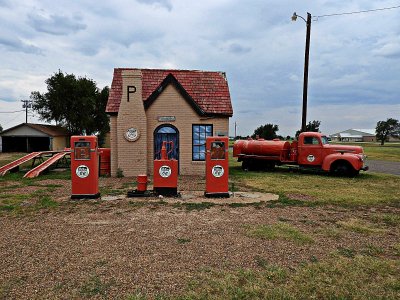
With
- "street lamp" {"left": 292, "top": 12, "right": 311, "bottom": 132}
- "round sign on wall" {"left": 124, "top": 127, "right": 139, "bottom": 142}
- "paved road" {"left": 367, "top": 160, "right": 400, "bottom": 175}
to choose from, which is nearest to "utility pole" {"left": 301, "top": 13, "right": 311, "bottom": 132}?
"street lamp" {"left": 292, "top": 12, "right": 311, "bottom": 132}

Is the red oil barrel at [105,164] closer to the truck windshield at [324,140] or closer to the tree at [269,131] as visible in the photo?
the truck windshield at [324,140]

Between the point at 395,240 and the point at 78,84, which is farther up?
the point at 78,84

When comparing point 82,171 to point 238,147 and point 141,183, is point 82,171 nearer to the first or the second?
point 141,183

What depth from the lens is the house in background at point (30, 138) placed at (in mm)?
36094

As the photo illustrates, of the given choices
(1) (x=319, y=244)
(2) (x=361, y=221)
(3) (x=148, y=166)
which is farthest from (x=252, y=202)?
(3) (x=148, y=166)

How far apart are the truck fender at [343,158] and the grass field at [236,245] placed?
484 centimetres

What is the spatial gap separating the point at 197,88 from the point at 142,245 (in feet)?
40.0

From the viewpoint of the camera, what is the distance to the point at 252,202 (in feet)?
28.8

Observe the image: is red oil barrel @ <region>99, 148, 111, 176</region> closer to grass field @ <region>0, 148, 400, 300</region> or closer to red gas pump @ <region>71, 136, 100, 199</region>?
grass field @ <region>0, 148, 400, 300</region>

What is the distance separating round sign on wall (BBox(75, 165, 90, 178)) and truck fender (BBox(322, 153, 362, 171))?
10967mm

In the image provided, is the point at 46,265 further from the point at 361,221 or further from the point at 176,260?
the point at 361,221

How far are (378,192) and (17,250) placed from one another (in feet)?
34.7

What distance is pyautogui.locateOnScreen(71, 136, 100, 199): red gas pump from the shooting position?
9180mm

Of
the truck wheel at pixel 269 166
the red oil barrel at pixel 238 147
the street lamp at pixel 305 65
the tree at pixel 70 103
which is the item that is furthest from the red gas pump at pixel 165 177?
the tree at pixel 70 103
